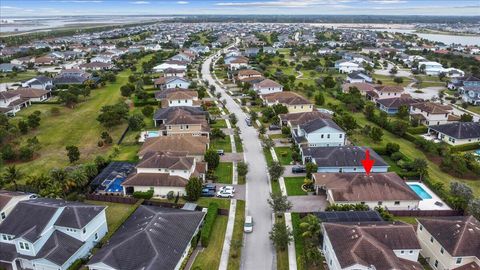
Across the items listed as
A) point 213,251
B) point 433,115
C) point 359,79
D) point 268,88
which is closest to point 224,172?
point 213,251

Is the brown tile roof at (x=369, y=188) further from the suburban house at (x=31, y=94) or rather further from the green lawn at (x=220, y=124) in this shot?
the suburban house at (x=31, y=94)

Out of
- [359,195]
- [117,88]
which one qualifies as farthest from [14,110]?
[359,195]

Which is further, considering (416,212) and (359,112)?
(359,112)

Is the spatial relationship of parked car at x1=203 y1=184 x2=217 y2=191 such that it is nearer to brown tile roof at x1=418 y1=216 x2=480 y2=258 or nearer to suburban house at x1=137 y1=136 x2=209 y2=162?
suburban house at x1=137 y1=136 x2=209 y2=162

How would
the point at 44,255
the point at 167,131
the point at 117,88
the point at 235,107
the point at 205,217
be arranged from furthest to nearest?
the point at 117,88 → the point at 235,107 → the point at 167,131 → the point at 205,217 → the point at 44,255

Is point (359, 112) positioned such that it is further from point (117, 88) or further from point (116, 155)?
point (117, 88)

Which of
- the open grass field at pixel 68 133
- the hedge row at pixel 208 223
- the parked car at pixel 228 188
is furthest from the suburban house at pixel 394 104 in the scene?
the hedge row at pixel 208 223

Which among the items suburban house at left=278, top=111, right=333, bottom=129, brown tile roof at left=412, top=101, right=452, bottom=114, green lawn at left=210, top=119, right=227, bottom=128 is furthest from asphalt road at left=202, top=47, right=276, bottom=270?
brown tile roof at left=412, top=101, right=452, bottom=114
